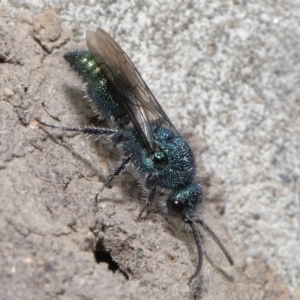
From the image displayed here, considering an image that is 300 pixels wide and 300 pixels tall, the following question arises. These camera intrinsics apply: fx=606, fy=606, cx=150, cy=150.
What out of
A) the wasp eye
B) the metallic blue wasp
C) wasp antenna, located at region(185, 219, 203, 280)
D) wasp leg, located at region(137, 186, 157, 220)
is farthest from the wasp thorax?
wasp antenna, located at region(185, 219, 203, 280)

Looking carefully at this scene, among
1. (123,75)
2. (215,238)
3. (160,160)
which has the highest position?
(123,75)

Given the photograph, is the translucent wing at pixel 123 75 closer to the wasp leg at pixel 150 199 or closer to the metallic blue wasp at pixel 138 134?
the metallic blue wasp at pixel 138 134

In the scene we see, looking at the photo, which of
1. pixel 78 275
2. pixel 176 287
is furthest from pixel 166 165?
pixel 78 275

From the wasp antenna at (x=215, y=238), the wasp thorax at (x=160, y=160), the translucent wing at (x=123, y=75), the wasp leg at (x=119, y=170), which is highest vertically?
the translucent wing at (x=123, y=75)

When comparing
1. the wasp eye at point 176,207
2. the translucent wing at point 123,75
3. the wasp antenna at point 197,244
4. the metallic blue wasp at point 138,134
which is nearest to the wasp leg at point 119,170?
the metallic blue wasp at point 138,134

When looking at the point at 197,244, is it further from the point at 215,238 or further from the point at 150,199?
the point at 150,199

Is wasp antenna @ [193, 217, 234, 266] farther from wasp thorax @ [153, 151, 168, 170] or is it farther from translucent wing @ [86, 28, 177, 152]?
translucent wing @ [86, 28, 177, 152]

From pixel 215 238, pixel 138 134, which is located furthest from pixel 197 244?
pixel 138 134
